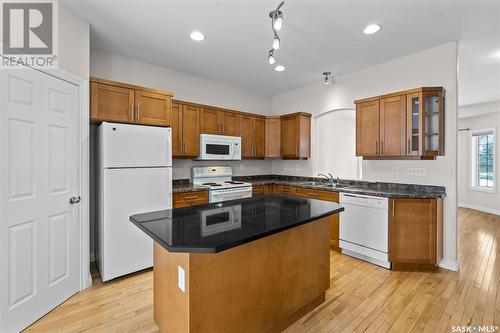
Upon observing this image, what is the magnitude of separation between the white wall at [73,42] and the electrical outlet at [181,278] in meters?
2.26

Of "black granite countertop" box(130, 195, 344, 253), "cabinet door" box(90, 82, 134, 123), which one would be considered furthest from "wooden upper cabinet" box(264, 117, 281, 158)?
"cabinet door" box(90, 82, 134, 123)

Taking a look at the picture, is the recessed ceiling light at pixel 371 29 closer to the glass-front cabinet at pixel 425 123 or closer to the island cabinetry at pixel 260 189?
the glass-front cabinet at pixel 425 123

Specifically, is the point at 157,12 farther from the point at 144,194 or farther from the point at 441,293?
the point at 441,293

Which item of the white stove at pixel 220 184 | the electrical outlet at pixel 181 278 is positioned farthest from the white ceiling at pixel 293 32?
Answer: the electrical outlet at pixel 181 278

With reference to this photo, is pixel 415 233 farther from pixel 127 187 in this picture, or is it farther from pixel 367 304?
pixel 127 187

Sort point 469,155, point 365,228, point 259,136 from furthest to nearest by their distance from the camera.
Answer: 1. point 469,155
2. point 259,136
3. point 365,228

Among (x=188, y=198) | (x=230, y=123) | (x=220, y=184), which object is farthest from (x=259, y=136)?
(x=188, y=198)

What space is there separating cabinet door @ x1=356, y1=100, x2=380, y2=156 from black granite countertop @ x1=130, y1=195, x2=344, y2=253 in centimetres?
171

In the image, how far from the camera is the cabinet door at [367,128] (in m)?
3.50

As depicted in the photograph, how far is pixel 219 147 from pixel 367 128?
2374 mm

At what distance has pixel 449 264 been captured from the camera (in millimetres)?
3043

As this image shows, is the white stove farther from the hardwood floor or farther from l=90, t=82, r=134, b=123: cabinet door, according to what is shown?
l=90, t=82, r=134, b=123: cabinet door

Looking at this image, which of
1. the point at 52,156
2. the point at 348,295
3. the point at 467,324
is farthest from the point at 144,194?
the point at 467,324

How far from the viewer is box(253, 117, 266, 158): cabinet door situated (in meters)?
4.88
